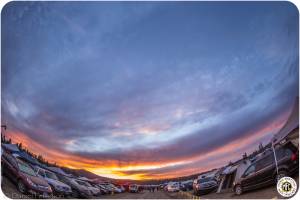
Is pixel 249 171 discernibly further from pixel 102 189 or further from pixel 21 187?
pixel 21 187

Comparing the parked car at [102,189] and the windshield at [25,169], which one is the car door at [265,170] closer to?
the parked car at [102,189]

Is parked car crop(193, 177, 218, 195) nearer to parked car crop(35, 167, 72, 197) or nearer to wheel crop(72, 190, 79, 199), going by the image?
wheel crop(72, 190, 79, 199)

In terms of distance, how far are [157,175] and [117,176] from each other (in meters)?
0.65

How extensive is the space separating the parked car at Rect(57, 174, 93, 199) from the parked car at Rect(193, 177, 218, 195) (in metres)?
1.72

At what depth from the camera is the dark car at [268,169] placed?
7160mm

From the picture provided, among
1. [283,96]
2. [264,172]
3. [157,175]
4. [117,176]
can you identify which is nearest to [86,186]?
[117,176]

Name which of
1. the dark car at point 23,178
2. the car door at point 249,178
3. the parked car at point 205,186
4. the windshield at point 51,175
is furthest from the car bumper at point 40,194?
the car door at point 249,178

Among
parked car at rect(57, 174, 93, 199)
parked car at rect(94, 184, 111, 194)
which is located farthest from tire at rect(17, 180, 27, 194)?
parked car at rect(94, 184, 111, 194)

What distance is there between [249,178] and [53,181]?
3.12m

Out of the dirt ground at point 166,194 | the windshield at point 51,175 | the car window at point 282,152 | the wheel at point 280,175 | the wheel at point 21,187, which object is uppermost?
the car window at point 282,152

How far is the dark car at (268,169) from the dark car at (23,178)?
3032 mm

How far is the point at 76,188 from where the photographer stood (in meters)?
7.82

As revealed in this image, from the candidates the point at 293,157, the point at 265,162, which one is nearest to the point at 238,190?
the point at 265,162

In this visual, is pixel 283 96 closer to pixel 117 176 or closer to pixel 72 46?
pixel 117 176
